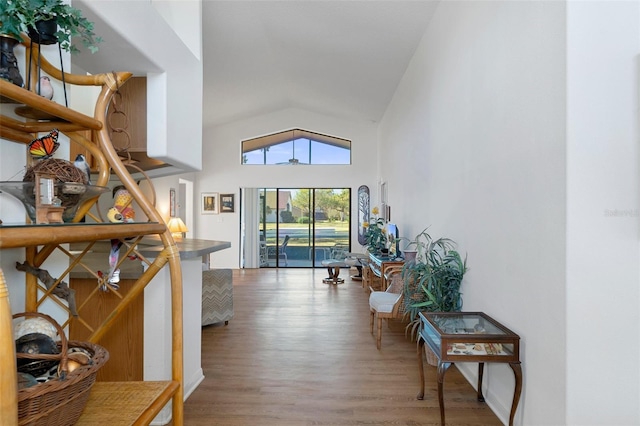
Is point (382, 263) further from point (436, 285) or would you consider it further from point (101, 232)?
point (101, 232)

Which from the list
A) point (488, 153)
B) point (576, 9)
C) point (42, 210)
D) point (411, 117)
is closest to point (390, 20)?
point (411, 117)

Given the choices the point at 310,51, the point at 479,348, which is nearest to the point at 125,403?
the point at 479,348

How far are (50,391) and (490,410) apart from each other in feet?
8.57

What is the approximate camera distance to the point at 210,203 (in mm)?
9281

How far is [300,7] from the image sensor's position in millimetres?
4105

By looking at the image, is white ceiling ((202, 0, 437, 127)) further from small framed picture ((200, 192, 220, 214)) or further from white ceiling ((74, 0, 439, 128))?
small framed picture ((200, 192, 220, 214))

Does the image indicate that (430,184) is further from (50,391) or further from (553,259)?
(50,391)

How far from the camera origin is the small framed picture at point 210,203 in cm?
928

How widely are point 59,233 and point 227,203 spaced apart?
8.80 meters

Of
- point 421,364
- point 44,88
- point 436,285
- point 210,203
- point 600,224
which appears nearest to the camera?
point 44,88

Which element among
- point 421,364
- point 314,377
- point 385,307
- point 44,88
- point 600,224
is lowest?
point 314,377

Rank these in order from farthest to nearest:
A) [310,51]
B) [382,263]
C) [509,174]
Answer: [310,51] → [382,263] → [509,174]

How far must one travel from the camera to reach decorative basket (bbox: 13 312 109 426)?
656mm

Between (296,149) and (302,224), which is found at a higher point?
(296,149)
